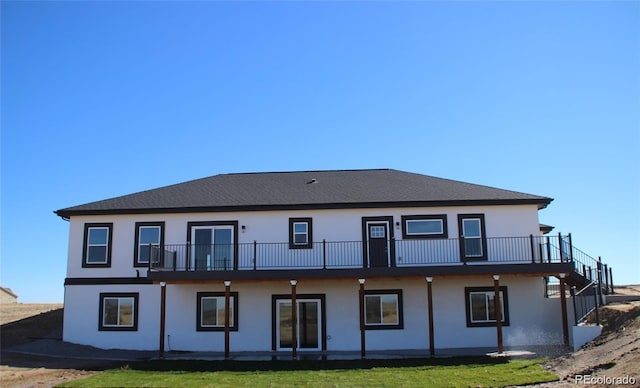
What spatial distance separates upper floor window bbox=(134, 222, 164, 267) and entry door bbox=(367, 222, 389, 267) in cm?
795

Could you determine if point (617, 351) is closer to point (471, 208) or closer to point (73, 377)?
point (471, 208)

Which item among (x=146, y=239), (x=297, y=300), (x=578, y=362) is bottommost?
(x=578, y=362)

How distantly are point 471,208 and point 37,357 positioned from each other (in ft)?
53.3

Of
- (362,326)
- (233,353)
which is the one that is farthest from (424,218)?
(233,353)

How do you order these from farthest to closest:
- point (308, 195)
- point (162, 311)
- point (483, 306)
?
point (308, 195), point (483, 306), point (162, 311)

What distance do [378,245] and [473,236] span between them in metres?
3.57

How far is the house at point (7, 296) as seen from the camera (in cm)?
3934

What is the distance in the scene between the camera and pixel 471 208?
2228 centimetres

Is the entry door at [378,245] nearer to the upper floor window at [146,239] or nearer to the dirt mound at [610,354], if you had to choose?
the dirt mound at [610,354]

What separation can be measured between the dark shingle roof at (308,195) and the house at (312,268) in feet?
0.28

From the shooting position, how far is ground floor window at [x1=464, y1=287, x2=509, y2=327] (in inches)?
848

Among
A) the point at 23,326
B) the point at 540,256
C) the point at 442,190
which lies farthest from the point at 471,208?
the point at 23,326

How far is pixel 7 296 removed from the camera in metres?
40.3

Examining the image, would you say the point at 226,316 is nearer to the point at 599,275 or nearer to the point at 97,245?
the point at 97,245
